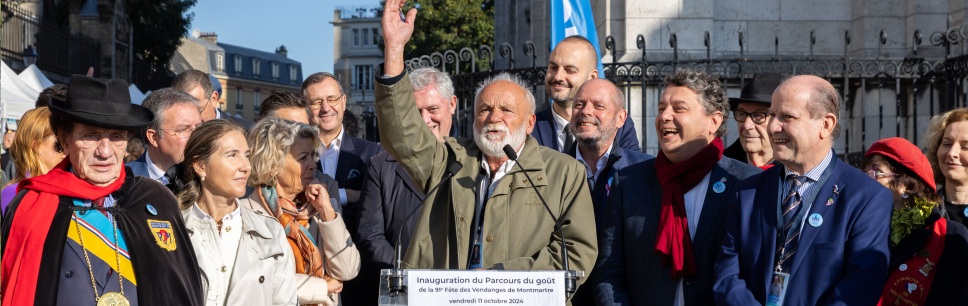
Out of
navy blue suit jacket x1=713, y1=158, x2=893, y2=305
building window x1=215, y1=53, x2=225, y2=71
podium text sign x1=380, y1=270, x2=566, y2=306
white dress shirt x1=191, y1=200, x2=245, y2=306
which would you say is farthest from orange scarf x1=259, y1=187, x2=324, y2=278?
building window x1=215, y1=53, x2=225, y2=71

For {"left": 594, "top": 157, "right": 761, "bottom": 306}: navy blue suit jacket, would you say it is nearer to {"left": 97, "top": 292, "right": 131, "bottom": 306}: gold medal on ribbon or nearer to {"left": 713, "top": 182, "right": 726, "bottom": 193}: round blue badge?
{"left": 713, "top": 182, "right": 726, "bottom": 193}: round blue badge

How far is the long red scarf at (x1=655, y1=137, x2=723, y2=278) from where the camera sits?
5207mm

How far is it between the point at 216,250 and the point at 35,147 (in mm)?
1160

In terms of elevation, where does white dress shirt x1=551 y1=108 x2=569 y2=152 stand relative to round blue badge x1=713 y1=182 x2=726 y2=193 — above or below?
above

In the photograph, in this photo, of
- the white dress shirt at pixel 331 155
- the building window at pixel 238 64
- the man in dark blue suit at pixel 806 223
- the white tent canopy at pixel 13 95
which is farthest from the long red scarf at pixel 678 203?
the building window at pixel 238 64

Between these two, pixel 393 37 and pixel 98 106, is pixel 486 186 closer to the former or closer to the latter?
pixel 393 37

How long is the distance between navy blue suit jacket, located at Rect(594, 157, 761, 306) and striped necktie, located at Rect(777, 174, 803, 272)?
0.46 metres

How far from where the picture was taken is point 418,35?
43.8m

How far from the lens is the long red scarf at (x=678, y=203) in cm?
521

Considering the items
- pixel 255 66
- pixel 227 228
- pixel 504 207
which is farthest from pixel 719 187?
pixel 255 66

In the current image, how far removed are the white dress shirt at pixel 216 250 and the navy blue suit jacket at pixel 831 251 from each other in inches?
83.5

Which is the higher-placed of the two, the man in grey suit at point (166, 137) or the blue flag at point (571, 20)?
the blue flag at point (571, 20)

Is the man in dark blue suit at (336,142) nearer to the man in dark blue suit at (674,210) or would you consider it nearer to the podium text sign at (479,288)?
the man in dark blue suit at (674,210)

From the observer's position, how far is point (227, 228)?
543cm
